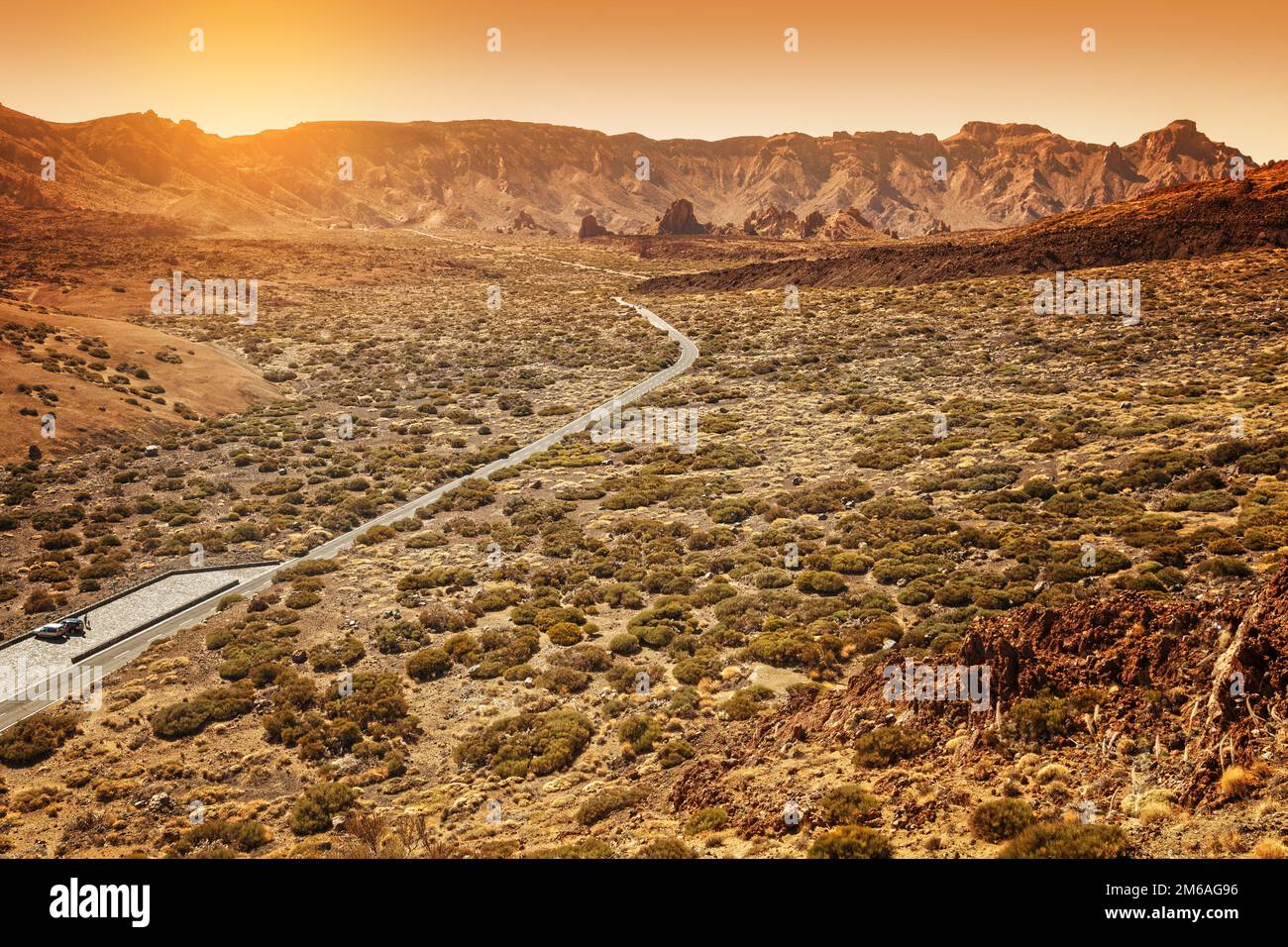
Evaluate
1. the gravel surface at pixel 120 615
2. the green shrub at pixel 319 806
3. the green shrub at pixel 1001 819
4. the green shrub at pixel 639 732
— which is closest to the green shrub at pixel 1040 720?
the green shrub at pixel 1001 819

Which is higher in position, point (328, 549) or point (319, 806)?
point (328, 549)

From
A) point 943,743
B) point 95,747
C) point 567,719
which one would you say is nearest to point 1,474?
point 95,747

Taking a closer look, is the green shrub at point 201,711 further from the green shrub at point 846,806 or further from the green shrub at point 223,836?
the green shrub at point 846,806

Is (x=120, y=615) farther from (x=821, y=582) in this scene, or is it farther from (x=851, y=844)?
(x=851, y=844)

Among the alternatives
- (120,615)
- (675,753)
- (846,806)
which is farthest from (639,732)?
(120,615)

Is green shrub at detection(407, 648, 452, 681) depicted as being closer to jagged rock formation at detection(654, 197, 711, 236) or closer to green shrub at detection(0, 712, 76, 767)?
green shrub at detection(0, 712, 76, 767)

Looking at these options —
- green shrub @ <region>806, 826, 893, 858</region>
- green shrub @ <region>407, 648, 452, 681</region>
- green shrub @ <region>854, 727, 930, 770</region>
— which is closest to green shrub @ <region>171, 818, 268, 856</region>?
green shrub @ <region>407, 648, 452, 681</region>

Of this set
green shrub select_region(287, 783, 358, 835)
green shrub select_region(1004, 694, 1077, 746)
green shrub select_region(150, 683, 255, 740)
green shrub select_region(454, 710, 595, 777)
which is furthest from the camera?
green shrub select_region(150, 683, 255, 740)

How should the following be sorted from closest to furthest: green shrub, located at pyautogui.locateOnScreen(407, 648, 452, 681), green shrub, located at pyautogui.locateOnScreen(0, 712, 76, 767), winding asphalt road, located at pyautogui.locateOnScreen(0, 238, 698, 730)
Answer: green shrub, located at pyautogui.locateOnScreen(0, 712, 76, 767) < green shrub, located at pyautogui.locateOnScreen(407, 648, 452, 681) < winding asphalt road, located at pyautogui.locateOnScreen(0, 238, 698, 730)

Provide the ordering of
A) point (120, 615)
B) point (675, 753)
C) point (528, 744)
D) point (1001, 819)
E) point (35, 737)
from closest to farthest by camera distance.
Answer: point (1001, 819) < point (675, 753) < point (528, 744) < point (35, 737) < point (120, 615)
